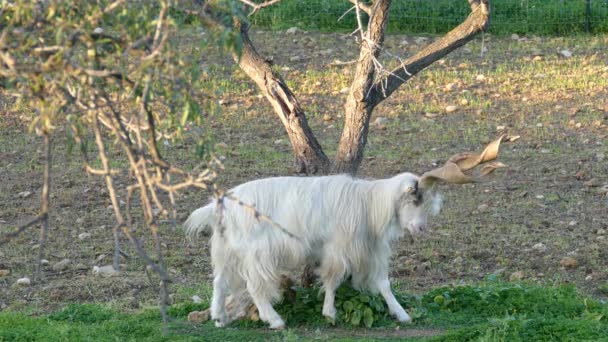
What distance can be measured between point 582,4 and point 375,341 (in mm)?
12985

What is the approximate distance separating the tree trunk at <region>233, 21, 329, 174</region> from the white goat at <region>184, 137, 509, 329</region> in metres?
0.74

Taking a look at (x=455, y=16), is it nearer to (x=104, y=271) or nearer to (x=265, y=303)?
(x=104, y=271)

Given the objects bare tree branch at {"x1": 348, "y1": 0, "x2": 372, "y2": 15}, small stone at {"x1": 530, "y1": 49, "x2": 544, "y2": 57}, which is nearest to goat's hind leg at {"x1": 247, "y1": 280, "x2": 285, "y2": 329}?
bare tree branch at {"x1": 348, "y1": 0, "x2": 372, "y2": 15}

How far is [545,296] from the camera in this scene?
7.96 meters

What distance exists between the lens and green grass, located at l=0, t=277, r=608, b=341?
23.1ft

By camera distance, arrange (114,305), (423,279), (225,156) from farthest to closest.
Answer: (225,156), (423,279), (114,305)

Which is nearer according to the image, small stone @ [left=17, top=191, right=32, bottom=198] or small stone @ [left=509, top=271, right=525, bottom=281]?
small stone @ [left=509, top=271, right=525, bottom=281]

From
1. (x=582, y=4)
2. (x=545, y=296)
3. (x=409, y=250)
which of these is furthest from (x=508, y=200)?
(x=582, y=4)

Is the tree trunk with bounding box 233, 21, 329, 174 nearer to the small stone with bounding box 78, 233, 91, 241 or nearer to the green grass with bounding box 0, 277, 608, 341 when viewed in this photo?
the green grass with bounding box 0, 277, 608, 341

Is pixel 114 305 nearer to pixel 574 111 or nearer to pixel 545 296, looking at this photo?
pixel 545 296

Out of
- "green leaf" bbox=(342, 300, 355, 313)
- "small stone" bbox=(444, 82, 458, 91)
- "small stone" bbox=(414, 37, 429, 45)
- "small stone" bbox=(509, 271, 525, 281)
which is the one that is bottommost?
"small stone" bbox=(509, 271, 525, 281)

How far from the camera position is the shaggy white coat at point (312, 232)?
746 cm

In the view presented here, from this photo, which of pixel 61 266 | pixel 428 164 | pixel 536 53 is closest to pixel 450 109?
pixel 428 164

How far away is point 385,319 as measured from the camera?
7.81 m
